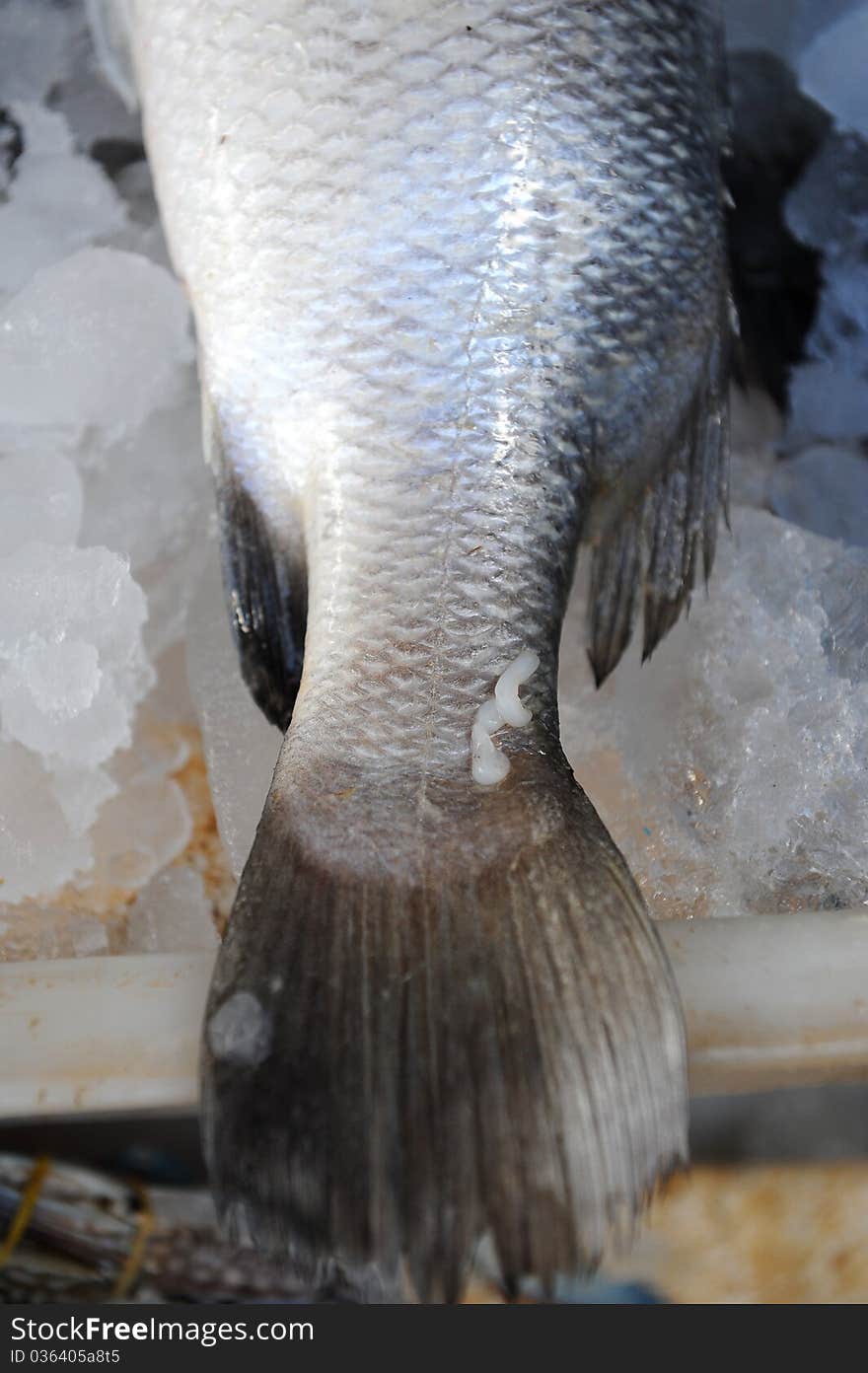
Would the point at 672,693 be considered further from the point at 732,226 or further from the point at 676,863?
the point at 732,226

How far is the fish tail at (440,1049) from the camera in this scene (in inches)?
19.6

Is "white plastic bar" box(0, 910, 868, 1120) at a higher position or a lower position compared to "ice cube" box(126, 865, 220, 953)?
higher

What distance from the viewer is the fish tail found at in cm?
50

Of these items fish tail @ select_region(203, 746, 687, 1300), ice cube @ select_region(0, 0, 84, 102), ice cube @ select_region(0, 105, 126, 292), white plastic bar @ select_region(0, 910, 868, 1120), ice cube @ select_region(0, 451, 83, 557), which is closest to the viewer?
fish tail @ select_region(203, 746, 687, 1300)

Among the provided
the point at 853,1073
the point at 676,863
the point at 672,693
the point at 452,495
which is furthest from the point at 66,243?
the point at 853,1073

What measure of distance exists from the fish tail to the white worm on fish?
26mm

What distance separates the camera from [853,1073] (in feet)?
2.10

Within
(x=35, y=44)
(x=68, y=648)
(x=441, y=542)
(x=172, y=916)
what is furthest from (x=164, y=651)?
(x=35, y=44)

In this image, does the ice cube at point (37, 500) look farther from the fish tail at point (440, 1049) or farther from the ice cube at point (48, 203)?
the fish tail at point (440, 1049)

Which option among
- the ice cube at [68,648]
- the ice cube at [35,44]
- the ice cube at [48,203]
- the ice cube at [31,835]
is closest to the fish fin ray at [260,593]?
the ice cube at [68,648]

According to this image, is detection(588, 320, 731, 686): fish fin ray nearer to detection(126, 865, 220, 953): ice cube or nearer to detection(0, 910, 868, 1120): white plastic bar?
detection(0, 910, 868, 1120): white plastic bar

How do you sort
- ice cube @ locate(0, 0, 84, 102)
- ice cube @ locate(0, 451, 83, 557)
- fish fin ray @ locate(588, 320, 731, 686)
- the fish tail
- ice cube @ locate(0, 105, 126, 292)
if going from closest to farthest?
the fish tail
fish fin ray @ locate(588, 320, 731, 686)
ice cube @ locate(0, 451, 83, 557)
ice cube @ locate(0, 105, 126, 292)
ice cube @ locate(0, 0, 84, 102)

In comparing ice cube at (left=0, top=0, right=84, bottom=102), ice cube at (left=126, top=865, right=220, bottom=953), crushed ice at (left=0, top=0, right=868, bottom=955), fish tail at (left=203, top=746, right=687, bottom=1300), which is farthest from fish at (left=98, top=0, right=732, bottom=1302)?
ice cube at (left=0, top=0, right=84, bottom=102)

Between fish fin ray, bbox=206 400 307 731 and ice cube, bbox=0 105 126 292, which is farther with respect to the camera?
ice cube, bbox=0 105 126 292
